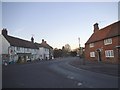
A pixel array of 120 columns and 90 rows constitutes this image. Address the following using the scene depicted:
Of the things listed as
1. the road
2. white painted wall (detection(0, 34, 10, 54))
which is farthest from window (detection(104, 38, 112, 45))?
white painted wall (detection(0, 34, 10, 54))

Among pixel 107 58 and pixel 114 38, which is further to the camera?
pixel 107 58

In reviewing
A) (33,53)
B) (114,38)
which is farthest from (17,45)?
(114,38)

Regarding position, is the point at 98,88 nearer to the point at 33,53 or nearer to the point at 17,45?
the point at 17,45

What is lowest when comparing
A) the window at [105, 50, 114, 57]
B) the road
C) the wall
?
the road

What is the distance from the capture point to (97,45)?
43.5 m

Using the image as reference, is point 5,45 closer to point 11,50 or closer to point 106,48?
point 11,50

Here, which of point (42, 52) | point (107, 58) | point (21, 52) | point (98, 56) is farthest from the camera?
point (42, 52)

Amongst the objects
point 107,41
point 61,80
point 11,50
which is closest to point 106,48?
point 107,41

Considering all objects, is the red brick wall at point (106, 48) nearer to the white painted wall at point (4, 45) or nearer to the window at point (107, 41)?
the window at point (107, 41)

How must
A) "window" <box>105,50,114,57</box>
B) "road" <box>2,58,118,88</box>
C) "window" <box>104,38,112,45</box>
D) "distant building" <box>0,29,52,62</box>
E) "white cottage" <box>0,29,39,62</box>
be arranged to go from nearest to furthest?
1. "road" <box>2,58,118,88</box>
2. "window" <box>105,50,114,57</box>
3. "window" <box>104,38,112,45</box>
4. "distant building" <box>0,29,52,62</box>
5. "white cottage" <box>0,29,39,62</box>

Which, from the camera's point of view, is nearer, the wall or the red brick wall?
the red brick wall

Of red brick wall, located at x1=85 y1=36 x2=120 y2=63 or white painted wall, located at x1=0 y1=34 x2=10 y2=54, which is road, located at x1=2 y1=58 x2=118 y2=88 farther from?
white painted wall, located at x1=0 y1=34 x2=10 y2=54

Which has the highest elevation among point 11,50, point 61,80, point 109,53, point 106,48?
point 106,48

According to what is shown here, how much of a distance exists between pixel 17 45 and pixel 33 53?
1557 centimetres
